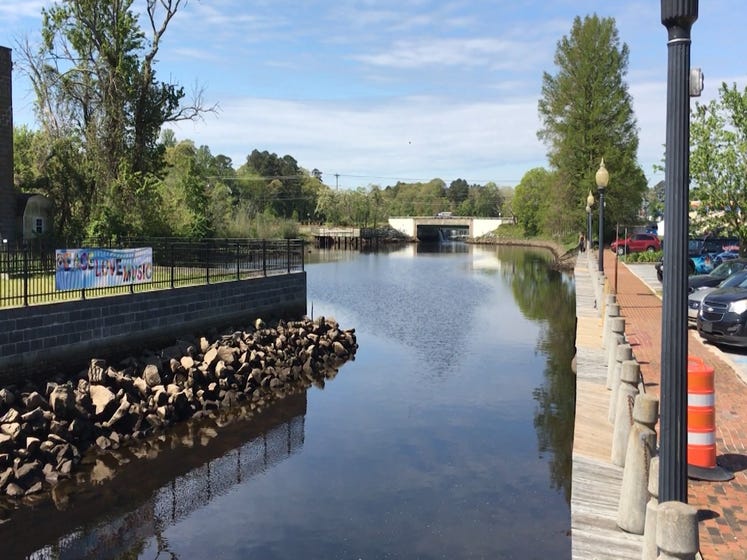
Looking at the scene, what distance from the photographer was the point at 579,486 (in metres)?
8.27

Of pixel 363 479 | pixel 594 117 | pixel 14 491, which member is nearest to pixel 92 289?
pixel 14 491

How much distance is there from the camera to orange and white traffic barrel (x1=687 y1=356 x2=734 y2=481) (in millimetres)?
8102

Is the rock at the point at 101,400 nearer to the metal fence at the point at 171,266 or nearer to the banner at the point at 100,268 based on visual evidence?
the metal fence at the point at 171,266

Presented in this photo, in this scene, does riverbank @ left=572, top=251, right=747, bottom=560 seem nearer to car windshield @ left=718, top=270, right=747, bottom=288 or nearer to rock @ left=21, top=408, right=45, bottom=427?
car windshield @ left=718, top=270, right=747, bottom=288

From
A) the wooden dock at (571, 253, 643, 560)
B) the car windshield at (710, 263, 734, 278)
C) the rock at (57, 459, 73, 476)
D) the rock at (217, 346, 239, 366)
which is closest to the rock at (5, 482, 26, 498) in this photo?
the rock at (57, 459, 73, 476)

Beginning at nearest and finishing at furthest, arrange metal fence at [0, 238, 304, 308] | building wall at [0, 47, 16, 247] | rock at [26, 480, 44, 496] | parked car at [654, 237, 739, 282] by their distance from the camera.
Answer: rock at [26, 480, 44, 496]
metal fence at [0, 238, 304, 308]
building wall at [0, 47, 16, 247]
parked car at [654, 237, 739, 282]

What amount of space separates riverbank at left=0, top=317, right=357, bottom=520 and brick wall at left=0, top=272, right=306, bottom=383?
44cm

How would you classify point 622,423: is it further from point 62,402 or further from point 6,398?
point 6,398

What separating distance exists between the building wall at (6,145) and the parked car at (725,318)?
83.1 feet

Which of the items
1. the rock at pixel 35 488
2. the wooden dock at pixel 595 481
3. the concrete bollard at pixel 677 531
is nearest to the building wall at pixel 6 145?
the rock at pixel 35 488

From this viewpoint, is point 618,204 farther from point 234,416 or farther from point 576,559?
point 576,559

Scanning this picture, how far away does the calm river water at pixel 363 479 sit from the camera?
9977 millimetres

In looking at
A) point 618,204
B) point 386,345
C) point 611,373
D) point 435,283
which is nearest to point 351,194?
point 618,204

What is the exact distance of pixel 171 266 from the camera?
2095cm
